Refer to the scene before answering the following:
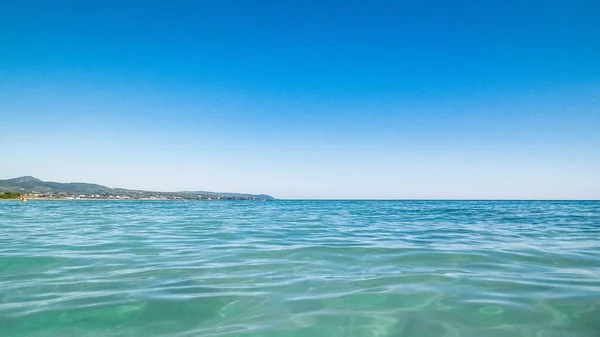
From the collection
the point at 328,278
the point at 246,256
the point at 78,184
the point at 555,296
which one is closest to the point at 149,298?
the point at 328,278

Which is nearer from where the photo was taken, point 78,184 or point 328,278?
point 328,278

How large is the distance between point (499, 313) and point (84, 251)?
354 inches

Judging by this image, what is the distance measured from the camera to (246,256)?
8.73 meters

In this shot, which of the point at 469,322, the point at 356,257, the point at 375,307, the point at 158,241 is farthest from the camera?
the point at 158,241

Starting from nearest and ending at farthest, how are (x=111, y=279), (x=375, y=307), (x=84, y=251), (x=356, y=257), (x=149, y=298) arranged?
(x=375, y=307) → (x=149, y=298) → (x=111, y=279) → (x=356, y=257) → (x=84, y=251)

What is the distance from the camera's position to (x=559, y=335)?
4.07 m

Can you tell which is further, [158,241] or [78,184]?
[78,184]

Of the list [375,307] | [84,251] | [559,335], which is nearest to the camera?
[559,335]

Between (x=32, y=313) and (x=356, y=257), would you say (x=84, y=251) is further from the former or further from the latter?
(x=356, y=257)

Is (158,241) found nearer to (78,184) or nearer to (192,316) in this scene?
(192,316)

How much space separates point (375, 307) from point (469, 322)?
1.09 m

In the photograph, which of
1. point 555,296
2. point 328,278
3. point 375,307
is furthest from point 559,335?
point 328,278

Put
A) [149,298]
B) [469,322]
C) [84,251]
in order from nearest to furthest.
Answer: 1. [469,322]
2. [149,298]
3. [84,251]

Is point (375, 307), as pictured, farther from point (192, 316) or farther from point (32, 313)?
point (32, 313)
